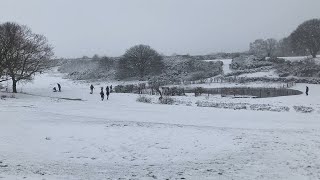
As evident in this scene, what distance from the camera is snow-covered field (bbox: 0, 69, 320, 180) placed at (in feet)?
47.9

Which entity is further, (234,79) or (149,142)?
(234,79)

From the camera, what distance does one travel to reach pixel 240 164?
16.0m

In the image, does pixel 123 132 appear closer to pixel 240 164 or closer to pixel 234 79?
pixel 240 164

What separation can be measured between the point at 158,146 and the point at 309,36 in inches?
3184

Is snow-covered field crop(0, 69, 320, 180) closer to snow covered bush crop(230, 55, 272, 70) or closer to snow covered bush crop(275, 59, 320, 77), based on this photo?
snow covered bush crop(275, 59, 320, 77)

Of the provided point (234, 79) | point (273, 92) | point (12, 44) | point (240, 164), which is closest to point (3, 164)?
point (240, 164)

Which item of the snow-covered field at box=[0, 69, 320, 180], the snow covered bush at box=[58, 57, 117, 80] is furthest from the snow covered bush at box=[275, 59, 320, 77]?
the snow-covered field at box=[0, 69, 320, 180]

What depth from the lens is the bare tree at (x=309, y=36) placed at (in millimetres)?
89375

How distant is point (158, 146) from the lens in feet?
62.7

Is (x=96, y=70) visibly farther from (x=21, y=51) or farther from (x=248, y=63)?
(x=21, y=51)

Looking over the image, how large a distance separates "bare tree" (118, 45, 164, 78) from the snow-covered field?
190ft

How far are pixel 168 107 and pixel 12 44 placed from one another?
24.1 m

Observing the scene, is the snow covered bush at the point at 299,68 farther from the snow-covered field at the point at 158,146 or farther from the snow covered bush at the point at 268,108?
the snow-covered field at the point at 158,146

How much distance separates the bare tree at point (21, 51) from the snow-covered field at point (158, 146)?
20.0 metres
